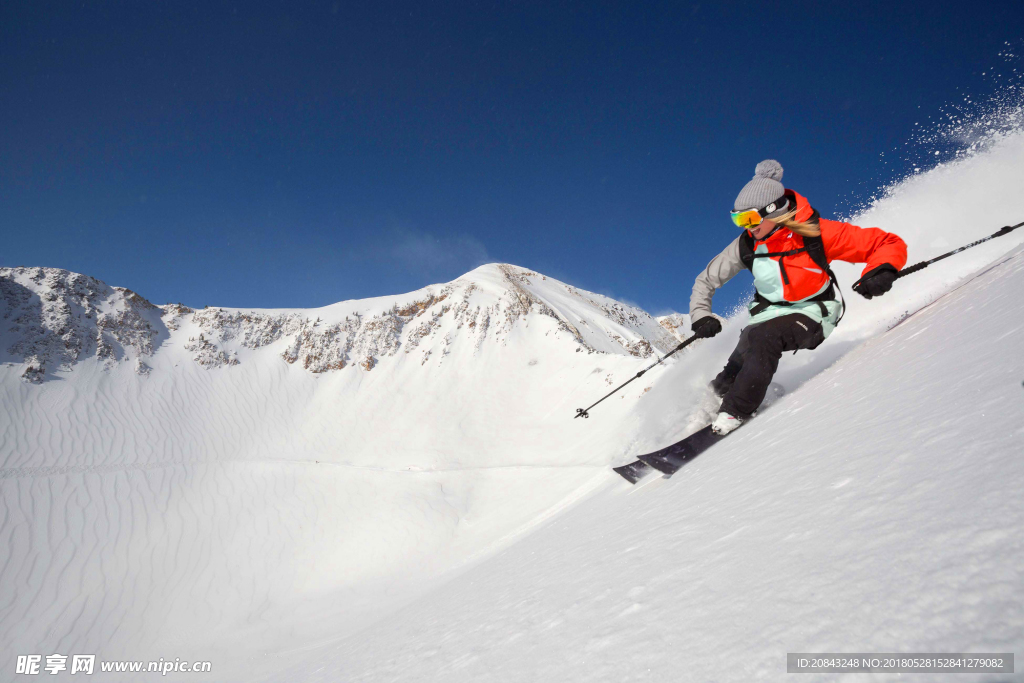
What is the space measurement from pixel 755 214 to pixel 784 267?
0.49 meters

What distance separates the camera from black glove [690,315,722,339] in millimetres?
3734

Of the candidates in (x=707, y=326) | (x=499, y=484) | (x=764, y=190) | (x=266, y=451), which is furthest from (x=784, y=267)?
(x=266, y=451)

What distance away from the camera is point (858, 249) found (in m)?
3.08

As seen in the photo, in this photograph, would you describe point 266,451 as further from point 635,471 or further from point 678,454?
point 678,454

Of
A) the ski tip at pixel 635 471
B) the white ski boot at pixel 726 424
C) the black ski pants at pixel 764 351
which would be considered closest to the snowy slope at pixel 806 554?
the black ski pants at pixel 764 351

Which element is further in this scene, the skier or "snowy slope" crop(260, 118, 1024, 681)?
the skier

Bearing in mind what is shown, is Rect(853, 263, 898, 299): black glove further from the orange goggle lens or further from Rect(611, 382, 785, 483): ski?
Rect(611, 382, 785, 483): ski

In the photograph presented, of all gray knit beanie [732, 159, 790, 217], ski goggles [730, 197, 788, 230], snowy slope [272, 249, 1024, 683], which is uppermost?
gray knit beanie [732, 159, 790, 217]

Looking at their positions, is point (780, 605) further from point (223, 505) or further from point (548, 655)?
point (223, 505)

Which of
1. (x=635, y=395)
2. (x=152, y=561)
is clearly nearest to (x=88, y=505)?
(x=152, y=561)

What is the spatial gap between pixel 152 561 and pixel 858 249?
18.2m

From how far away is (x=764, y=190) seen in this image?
122 inches

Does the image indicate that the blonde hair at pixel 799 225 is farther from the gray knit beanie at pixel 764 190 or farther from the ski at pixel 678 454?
the ski at pixel 678 454

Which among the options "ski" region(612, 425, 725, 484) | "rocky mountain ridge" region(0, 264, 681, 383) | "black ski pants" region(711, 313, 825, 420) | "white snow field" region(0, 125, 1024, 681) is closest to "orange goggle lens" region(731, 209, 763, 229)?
"black ski pants" region(711, 313, 825, 420)
